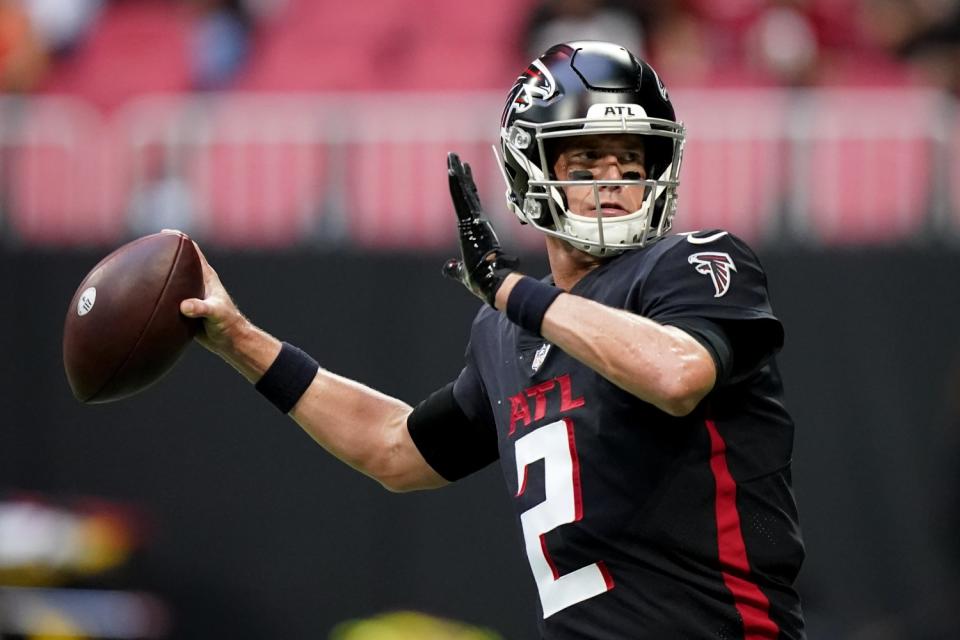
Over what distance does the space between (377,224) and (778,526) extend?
15.0ft

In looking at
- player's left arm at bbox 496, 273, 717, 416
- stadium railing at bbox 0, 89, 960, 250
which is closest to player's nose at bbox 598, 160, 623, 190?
player's left arm at bbox 496, 273, 717, 416

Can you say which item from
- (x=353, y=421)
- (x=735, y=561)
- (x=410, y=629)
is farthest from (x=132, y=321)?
(x=410, y=629)

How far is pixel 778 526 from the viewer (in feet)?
10.7

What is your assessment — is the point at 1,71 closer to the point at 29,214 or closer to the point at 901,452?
the point at 29,214

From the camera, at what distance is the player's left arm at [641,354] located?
301cm

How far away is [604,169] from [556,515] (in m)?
0.79

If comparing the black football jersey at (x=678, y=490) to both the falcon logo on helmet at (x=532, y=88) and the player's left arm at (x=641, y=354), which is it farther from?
the falcon logo on helmet at (x=532, y=88)

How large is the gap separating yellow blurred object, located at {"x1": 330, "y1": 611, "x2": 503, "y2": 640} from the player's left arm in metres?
4.02

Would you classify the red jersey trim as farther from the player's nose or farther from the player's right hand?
the player's right hand

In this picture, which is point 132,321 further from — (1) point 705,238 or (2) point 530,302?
(1) point 705,238

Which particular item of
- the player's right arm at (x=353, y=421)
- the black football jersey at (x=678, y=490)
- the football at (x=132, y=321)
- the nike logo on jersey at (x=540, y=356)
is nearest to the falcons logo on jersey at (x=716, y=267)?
the black football jersey at (x=678, y=490)

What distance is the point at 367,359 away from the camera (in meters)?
7.44

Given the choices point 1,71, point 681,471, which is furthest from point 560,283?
point 1,71

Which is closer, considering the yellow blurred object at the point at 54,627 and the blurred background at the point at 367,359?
the yellow blurred object at the point at 54,627
